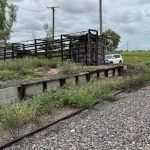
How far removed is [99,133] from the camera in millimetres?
10383

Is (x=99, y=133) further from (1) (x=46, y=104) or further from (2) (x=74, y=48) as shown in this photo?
(2) (x=74, y=48)

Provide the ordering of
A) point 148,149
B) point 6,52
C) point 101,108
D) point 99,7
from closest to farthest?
point 148,149 → point 101,108 → point 6,52 → point 99,7

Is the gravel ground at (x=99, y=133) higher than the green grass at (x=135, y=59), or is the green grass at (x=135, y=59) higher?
the green grass at (x=135, y=59)

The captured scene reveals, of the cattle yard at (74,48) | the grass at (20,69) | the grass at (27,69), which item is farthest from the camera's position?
the cattle yard at (74,48)

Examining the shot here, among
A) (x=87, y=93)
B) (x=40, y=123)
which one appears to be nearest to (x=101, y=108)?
(x=87, y=93)

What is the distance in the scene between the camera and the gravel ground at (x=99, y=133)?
29.8ft

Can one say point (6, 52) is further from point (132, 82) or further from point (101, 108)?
point (101, 108)

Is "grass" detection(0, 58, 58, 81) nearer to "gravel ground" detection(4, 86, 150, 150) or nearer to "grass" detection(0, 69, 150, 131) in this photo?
"grass" detection(0, 69, 150, 131)

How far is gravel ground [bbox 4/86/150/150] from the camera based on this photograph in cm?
909

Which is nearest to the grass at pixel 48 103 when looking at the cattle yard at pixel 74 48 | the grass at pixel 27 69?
the grass at pixel 27 69

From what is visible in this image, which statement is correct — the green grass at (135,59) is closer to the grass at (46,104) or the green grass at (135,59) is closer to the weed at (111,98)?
the weed at (111,98)

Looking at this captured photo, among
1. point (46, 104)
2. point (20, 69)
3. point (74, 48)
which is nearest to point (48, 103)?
point (46, 104)

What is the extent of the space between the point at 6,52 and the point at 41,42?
4.69m

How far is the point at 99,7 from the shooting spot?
47.9 meters
